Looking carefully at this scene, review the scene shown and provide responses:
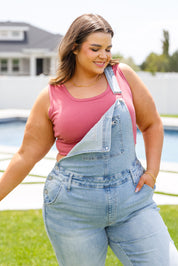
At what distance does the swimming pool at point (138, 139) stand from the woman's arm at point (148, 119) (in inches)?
317

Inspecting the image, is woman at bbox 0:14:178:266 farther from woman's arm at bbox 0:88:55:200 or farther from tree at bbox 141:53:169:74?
tree at bbox 141:53:169:74

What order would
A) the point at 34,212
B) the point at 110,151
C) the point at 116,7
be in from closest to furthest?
the point at 110,151 < the point at 34,212 < the point at 116,7

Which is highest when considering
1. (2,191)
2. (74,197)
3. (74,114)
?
(74,114)

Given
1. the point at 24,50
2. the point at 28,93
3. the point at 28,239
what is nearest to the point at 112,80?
the point at 28,239

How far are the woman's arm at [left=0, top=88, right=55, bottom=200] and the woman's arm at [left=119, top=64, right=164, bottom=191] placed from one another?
41cm

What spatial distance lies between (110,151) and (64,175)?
0.24 meters

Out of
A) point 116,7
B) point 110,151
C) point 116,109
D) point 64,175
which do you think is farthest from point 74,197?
point 116,7

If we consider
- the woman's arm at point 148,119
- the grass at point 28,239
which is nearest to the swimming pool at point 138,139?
the grass at point 28,239

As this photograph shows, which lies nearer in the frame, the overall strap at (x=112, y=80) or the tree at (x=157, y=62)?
the overall strap at (x=112, y=80)

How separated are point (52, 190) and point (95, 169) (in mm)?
227

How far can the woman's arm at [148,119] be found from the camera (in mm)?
2135

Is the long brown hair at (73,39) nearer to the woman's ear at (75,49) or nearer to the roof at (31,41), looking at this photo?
the woman's ear at (75,49)

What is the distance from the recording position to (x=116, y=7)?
44.5 m

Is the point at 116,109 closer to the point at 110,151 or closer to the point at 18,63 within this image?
the point at 110,151
